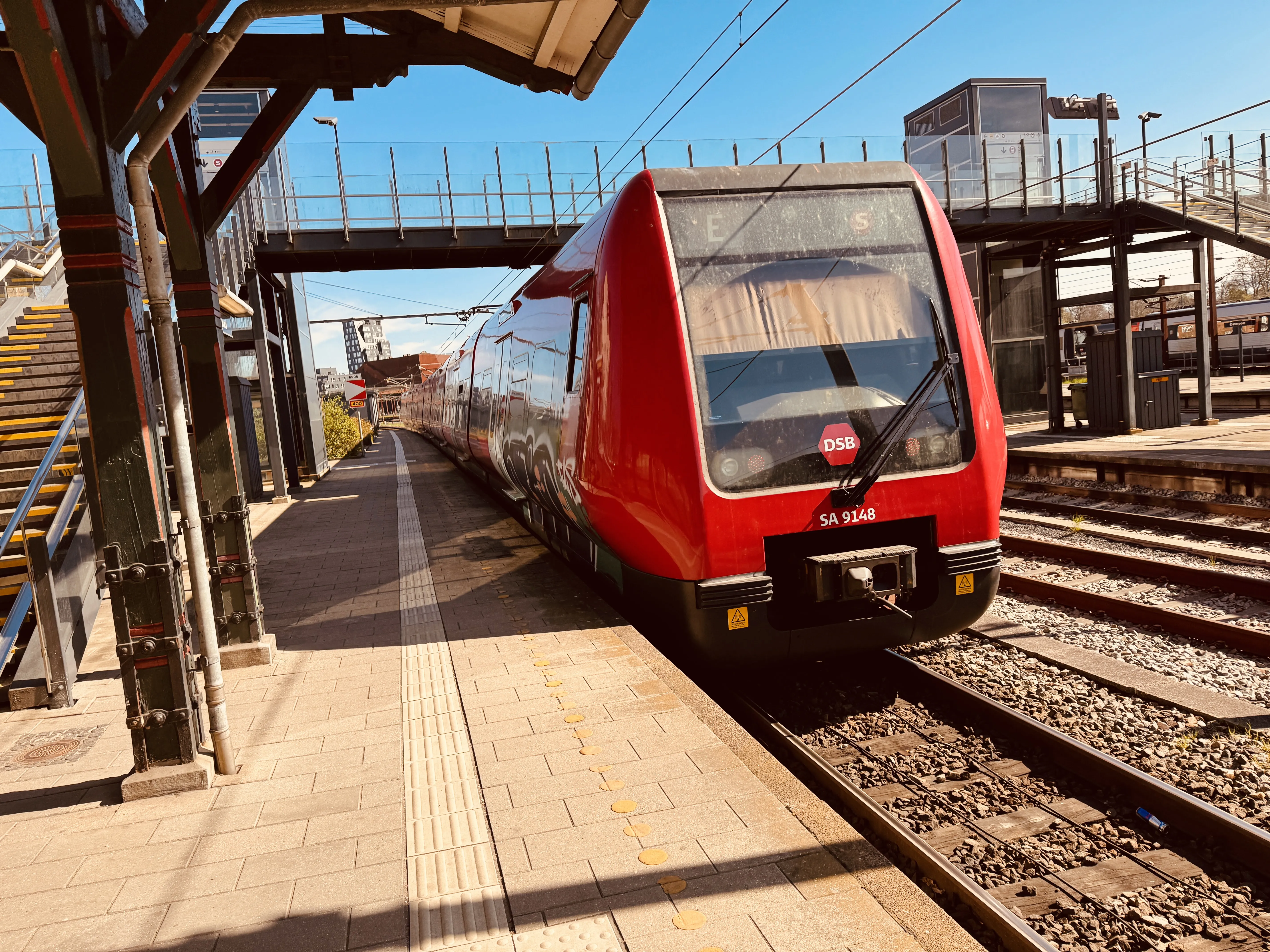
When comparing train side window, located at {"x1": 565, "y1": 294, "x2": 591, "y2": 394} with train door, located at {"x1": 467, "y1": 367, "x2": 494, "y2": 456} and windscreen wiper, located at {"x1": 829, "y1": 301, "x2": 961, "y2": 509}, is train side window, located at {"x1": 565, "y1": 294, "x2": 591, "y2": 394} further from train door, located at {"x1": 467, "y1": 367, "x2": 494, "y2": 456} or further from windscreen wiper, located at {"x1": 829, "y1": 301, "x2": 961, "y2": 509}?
train door, located at {"x1": 467, "y1": 367, "x2": 494, "y2": 456}

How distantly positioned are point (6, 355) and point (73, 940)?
10.7 m

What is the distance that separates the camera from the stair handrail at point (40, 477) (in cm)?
636

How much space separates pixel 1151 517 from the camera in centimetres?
1005

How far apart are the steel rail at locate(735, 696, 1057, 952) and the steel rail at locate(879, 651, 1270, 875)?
1.01 m

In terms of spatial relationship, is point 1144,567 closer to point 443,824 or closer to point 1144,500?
point 1144,500

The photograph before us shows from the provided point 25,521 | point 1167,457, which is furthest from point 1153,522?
point 25,521

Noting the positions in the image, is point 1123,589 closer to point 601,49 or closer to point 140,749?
point 601,49

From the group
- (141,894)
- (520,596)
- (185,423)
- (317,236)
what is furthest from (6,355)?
(141,894)

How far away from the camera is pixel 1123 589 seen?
25.2ft

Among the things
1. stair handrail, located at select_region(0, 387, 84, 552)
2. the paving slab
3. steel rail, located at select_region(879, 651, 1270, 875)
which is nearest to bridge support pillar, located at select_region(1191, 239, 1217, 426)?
steel rail, located at select_region(879, 651, 1270, 875)

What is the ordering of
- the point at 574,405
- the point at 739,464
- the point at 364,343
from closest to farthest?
the point at 739,464 → the point at 574,405 → the point at 364,343

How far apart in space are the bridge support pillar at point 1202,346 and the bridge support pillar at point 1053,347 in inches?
95.6

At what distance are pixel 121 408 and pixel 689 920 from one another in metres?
3.30

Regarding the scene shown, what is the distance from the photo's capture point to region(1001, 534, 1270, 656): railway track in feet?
20.3
